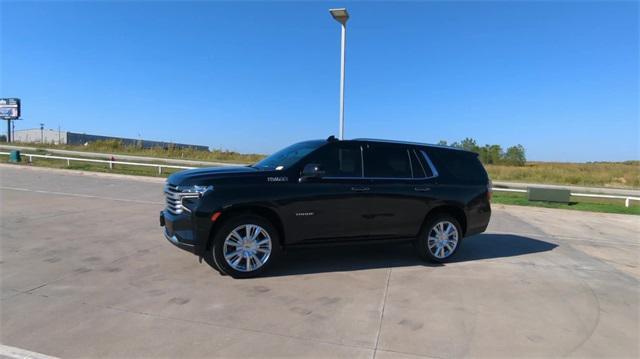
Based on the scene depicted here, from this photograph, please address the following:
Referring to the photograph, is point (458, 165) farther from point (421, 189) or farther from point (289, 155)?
→ point (289, 155)

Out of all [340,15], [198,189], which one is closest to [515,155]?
[340,15]

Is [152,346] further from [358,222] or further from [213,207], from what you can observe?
[358,222]

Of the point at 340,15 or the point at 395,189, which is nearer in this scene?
the point at 395,189

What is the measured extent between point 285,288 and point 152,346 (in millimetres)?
1822

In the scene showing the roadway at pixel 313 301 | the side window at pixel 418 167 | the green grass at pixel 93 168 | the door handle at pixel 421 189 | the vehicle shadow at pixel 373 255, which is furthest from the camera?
the green grass at pixel 93 168

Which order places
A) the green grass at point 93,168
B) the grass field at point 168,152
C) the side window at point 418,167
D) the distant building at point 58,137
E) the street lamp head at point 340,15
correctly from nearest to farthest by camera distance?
the side window at point 418,167 < the street lamp head at point 340,15 < the green grass at point 93,168 < the grass field at point 168,152 < the distant building at point 58,137

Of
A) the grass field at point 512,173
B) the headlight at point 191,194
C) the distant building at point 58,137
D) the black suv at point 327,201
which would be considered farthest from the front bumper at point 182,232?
the distant building at point 58,137

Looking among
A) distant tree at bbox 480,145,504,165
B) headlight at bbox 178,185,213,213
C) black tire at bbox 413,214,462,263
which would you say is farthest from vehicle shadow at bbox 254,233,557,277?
distant tree at bbox 480,145,504,165

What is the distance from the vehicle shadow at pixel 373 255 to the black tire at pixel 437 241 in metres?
0.15

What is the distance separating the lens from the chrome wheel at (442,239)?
641 centimetres

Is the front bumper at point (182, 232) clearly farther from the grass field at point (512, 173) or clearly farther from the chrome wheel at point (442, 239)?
the grass field at point (512, 173)

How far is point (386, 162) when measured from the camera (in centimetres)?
612

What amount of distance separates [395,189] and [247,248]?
227 centimetres

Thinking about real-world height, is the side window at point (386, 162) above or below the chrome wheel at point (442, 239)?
above
